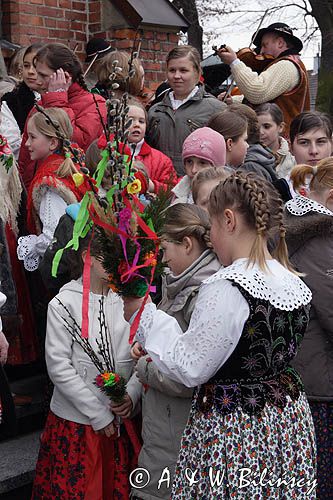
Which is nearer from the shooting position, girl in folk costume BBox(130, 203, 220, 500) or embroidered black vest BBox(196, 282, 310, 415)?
embroidered black vest BBox(196, 282, 310, 415)

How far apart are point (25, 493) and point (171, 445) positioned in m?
1.26

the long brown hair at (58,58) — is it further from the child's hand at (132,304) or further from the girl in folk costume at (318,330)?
the child's hand at (132,304)

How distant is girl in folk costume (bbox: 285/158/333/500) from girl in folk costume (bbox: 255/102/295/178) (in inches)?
89.9

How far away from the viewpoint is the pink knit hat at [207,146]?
479 cm

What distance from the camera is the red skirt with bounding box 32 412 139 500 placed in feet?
12.4

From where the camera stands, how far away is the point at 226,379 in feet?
9.71

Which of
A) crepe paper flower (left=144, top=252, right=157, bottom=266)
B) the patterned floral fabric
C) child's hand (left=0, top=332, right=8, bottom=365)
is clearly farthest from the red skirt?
crepe paper flower (left=144, top=252, right=157, bottom=266)

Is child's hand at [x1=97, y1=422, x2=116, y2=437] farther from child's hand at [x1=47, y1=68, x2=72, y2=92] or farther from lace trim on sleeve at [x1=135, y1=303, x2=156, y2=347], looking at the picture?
child's hand at [x1=47, y1=68, x2=72, y2=92]

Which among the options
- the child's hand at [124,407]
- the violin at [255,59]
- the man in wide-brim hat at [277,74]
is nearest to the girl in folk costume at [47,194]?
the child's hand at [124,407]

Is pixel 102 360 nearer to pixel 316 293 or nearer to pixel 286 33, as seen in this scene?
pixel 316 293

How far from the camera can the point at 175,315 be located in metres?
3.58

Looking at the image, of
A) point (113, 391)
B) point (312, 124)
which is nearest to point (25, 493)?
point (113, 391)

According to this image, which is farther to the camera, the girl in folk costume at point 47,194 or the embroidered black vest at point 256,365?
the girl in folk costume at point 47,194

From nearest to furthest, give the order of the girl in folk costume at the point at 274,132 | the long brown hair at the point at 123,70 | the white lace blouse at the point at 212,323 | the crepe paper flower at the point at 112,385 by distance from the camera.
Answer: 1. the white lace blouse at the point at 212,323
2. the crepe paper flower at the point at 112,385
3. the long brown hair at the point at 123,70
4. the girl in folk costume at the point at 274,132
